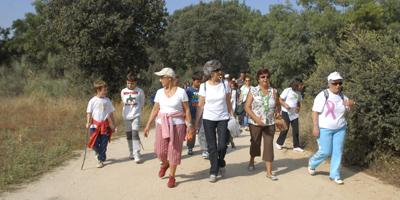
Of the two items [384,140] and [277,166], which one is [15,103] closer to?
[277,166]

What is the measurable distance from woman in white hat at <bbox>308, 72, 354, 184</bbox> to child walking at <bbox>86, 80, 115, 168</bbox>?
12.6 ft

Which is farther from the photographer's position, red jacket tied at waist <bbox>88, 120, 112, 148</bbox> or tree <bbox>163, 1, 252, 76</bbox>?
tree <bbox>163, 1, 252, 76</bbox>

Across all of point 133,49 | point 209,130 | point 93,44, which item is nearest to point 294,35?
point 133,49

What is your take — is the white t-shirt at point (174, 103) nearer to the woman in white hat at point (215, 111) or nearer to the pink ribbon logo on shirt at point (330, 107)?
the woman in white hat at point (215, 111)

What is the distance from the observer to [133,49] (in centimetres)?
2483

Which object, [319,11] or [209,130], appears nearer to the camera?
[209,130]

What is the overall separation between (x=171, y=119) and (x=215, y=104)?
0.72 meters

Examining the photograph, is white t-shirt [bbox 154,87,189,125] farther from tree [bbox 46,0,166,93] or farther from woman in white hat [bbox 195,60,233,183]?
tree [bbox 46,0,166,93]

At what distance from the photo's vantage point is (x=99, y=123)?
9.01 m

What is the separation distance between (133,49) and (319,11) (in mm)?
14193

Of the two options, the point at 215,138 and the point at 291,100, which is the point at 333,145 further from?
the point at 291,100

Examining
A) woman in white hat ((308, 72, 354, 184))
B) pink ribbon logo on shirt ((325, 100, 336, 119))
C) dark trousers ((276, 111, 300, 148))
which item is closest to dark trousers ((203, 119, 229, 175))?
woman in white hat ((308, 72, 354, 184))

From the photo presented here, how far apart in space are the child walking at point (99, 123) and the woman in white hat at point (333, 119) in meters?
3.83

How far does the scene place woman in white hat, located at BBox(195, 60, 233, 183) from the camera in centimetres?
756
